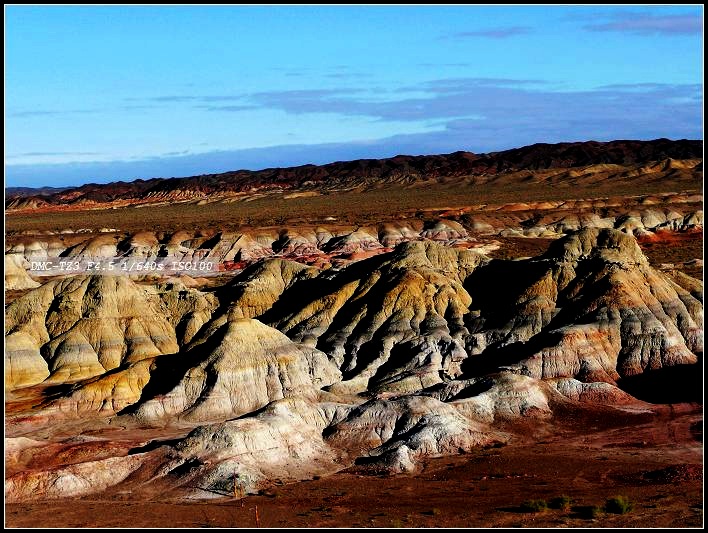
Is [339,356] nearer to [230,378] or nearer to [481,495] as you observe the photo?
[230,378]

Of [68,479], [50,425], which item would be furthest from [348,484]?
[50,425]

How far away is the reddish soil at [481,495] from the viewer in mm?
37750

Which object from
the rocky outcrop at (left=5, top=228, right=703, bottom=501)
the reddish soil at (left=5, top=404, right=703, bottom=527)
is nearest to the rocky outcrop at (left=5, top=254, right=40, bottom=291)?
the rocky outcrop at (left=5, top=228, right=703, bottom=501)

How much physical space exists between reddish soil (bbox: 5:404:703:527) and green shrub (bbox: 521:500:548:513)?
281mm

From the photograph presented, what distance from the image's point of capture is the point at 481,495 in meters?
42.0

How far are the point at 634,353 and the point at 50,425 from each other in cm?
3115

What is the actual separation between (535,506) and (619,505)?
281 cm

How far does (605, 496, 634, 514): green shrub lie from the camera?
37.5 m

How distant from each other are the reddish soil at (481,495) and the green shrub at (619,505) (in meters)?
0.24

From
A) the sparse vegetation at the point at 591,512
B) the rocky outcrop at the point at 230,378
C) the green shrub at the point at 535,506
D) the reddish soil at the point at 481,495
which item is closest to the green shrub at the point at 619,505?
the reddish soil at the point at 481,495

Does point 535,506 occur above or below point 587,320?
below

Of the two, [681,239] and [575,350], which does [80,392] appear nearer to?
[575,350]

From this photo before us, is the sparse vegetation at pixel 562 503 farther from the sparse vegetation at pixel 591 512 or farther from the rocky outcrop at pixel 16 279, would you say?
the rocky outcrop at pixel 16 279

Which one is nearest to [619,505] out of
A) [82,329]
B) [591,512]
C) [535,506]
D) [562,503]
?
[591,512]
